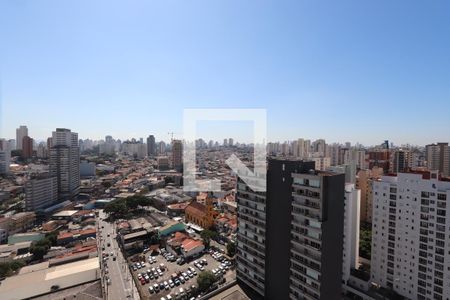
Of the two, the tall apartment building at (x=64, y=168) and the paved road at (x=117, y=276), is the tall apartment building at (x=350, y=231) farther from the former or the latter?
the tall apartment building at (x=64, y=168)

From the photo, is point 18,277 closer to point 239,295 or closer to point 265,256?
point 239,295

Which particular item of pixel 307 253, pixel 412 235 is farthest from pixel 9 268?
pixel 412 235

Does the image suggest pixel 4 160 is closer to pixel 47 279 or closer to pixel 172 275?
pixel 47 279

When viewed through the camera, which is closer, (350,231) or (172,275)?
(350,231)

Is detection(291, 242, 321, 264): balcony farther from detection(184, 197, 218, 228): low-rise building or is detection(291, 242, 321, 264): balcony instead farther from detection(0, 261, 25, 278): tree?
detection(0, 261, 25, 278): tree

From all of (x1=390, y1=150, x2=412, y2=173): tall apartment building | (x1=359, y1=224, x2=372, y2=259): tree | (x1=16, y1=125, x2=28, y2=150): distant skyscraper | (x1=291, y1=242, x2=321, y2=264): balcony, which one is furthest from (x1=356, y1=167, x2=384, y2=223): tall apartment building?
(x1=16, y1=125, x2=28, y2=150): distant skyscraper

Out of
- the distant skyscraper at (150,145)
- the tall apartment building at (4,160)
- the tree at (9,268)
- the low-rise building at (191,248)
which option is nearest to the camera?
the tree at (9,268)

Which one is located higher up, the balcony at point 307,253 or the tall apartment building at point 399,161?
the tall apartment building at point 399,161

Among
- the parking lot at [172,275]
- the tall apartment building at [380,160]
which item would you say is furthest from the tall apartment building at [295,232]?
the tall apartment building at [380,160]
